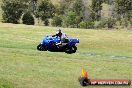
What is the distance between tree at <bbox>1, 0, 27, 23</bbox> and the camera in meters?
90.7

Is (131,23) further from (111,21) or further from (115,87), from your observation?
(115,87)

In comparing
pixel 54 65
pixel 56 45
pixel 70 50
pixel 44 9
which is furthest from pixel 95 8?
pixel 54 65

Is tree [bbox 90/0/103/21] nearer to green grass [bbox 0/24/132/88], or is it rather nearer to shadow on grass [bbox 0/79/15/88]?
green grass [bbox 0/24/132/88]

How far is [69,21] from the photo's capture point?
107 meters

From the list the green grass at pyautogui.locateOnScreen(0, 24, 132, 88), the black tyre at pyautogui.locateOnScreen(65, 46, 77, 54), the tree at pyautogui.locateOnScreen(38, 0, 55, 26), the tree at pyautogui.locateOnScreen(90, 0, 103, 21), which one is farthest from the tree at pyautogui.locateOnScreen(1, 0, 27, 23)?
the black tyre at pyautogui.locateOnScreen(65, 46, 77, 54)

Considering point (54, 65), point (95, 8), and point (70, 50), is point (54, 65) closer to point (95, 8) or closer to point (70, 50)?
point (70, 50)

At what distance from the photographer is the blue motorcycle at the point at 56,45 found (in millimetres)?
36319

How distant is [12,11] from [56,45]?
A: 56.0m

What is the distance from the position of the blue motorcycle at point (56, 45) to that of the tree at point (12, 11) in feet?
177

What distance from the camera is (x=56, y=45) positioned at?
121 ft

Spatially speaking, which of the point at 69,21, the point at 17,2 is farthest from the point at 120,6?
the point at 17,2

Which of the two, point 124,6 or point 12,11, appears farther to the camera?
point 124,6

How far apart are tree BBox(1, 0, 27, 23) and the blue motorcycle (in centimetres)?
5402

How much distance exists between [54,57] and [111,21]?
83.5 metres
